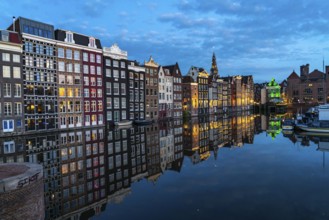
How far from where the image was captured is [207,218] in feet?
49.6

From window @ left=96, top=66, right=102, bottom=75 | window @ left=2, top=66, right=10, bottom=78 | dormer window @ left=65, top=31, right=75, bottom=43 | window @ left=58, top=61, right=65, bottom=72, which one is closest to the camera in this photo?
window @ left=2, top=66, right=10, bottom=78

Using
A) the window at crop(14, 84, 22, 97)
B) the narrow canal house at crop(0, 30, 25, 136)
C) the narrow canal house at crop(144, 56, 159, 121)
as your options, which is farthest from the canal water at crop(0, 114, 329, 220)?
the narrow canal house at crop(144, 56, 159, 121)

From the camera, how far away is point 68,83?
63.5 m

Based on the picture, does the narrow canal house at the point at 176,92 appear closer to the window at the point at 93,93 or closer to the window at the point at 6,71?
the window at the point at 93,93

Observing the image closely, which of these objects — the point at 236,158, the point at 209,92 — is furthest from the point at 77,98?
the point at 209,92

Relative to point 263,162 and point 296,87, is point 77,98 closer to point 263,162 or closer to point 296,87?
point 263,162

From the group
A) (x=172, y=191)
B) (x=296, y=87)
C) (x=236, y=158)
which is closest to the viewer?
(x=172, y=191)

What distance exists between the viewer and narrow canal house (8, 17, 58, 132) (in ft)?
180

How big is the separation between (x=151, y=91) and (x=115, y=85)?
17562mm

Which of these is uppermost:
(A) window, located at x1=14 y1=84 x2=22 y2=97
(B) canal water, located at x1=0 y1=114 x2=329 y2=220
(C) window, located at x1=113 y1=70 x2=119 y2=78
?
(C) window, located at x1=113 y1=70 x2=119 y2=78

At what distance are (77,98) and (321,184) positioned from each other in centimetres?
5577

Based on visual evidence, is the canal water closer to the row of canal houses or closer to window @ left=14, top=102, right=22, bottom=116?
window @ left=14, top=102, right=22, bottom=116

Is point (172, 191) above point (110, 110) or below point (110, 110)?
below

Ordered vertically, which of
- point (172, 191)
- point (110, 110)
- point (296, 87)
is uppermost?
point (296, 87)
